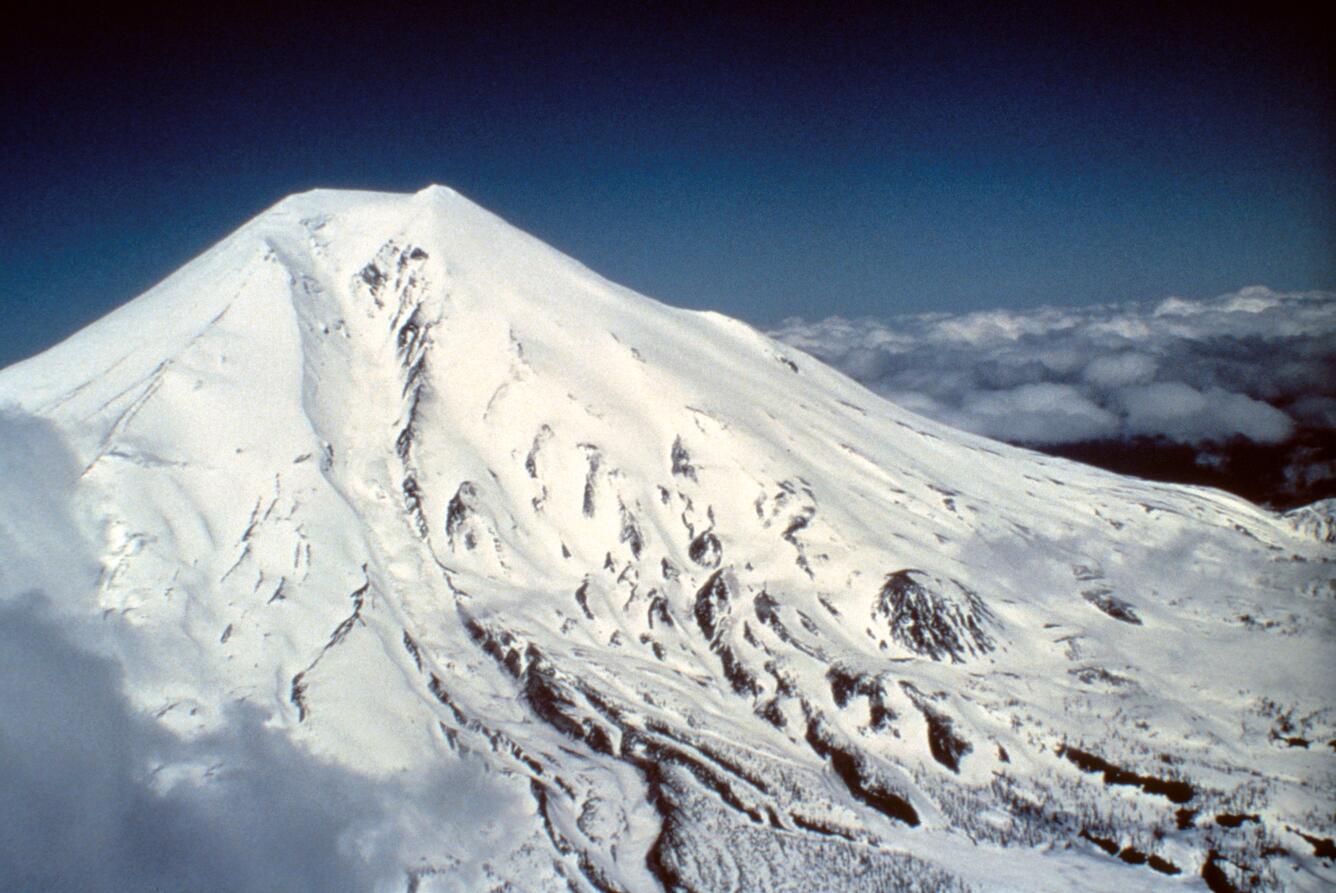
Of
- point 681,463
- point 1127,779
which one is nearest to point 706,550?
point 681,463

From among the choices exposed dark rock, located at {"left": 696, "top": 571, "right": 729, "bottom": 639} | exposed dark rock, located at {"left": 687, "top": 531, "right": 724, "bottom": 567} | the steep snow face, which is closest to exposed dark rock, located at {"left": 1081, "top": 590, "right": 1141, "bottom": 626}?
the steep snow face

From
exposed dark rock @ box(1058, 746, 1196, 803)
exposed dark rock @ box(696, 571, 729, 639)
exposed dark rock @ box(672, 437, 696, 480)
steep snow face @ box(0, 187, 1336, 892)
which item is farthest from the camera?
exposed dark rock @ box(672, 437, 696, 480)

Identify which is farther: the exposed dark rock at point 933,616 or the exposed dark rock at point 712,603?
the exposed dark rock at point 712,603

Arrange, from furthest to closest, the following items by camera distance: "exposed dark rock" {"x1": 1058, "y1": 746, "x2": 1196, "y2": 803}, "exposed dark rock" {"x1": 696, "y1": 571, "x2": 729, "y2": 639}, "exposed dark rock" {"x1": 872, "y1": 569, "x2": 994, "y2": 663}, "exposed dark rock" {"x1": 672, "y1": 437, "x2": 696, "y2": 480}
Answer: "exposed dark rock" {"x1": 672, "y1": 437, "x2": 696, "y2": 480} → "exposed dark rock" {"x1": 696, "y1": 571, "x2": 729, "y2": 639} → "exposed dark rock" {"x1": 872, "y1": 569, "x2": 994, "y2": 663} → "exposed dark rock" {"x1": 1058, "y1": 746, "x2": 1196, "y2": 803}

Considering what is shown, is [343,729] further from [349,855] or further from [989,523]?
[989,523]

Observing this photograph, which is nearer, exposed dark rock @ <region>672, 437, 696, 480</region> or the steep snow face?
the steep snow face

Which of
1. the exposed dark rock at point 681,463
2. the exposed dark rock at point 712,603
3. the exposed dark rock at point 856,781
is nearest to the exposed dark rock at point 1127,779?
the exposed dark rock at point 856,781

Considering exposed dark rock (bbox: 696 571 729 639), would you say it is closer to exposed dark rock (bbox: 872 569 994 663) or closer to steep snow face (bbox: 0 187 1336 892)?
steep snow face (bbox: 0 187 1336 892)

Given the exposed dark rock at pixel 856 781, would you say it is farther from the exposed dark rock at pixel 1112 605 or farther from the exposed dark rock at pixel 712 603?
the exposed dark rock at pixel 1112 605

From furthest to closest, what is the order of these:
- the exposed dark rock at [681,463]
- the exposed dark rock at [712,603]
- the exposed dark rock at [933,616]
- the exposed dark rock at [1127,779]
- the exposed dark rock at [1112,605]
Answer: the exposed dark rock at [681,463] < the exposed dark rock at [1112,605] < the exposed dark rock at [712,603] < the exposed dark rock at [933,616] < the exposed dark rock at [1127,779]

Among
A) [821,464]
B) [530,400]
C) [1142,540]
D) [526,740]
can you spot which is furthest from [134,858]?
[1142,540]
